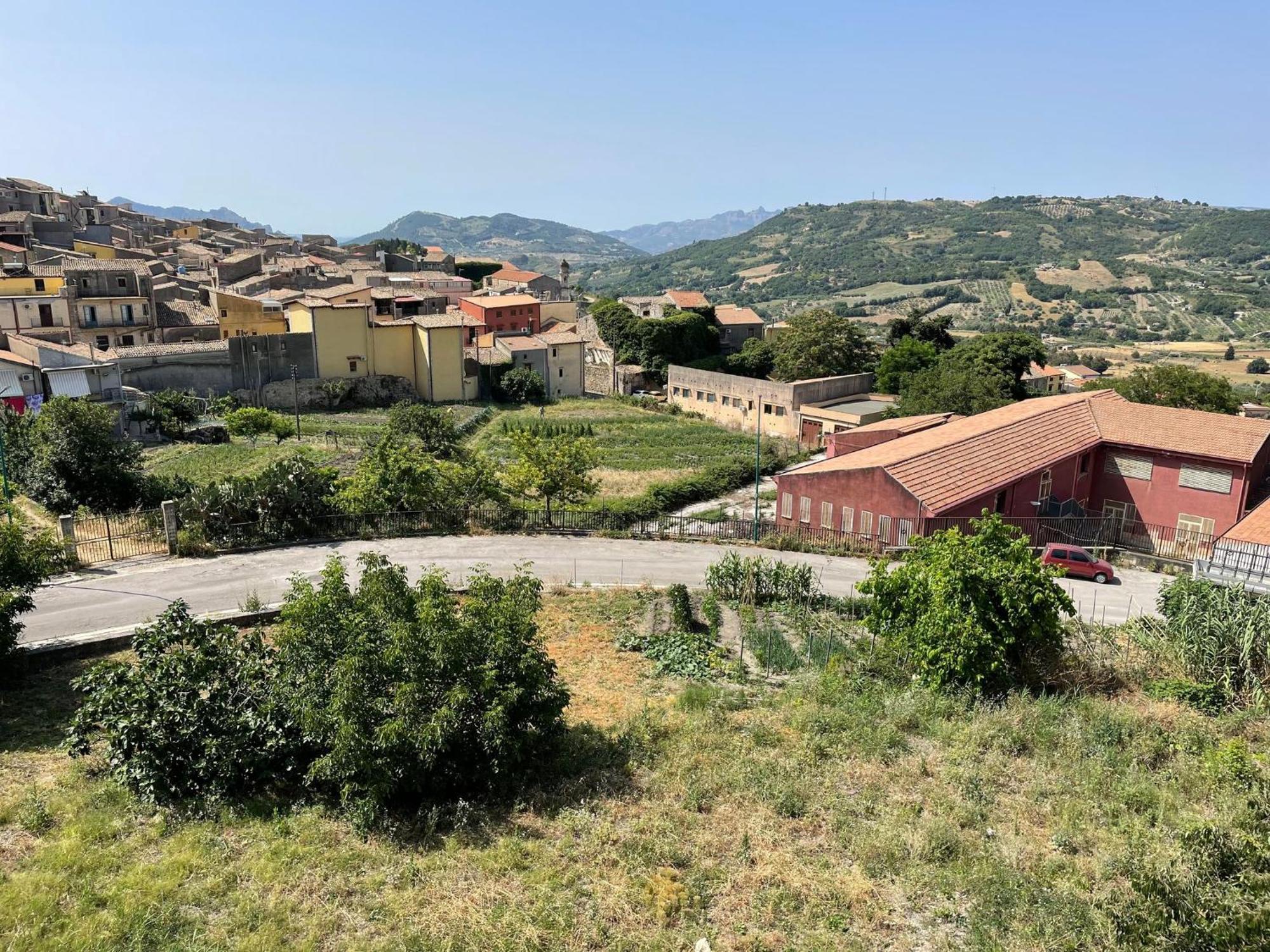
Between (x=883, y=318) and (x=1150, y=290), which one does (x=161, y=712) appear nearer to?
(x=883, y=318)

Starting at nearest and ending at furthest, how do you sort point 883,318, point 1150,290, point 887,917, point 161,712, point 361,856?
point 887,917 < point 361,856 < point 161,712 < point 883,318 < point 1150,290

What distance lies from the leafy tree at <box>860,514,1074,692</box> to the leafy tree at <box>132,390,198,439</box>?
4459cm

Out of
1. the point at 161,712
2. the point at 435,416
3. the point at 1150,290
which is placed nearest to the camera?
the point at 161,712

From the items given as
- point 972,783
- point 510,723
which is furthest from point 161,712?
point 972,783

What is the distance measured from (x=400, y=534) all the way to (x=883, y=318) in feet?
549

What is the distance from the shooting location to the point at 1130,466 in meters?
33.1

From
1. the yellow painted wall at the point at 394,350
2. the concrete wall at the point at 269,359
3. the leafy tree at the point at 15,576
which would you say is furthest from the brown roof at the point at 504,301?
the leafy tree at the point at 15,576

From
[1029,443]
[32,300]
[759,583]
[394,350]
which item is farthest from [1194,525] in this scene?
[32,300]

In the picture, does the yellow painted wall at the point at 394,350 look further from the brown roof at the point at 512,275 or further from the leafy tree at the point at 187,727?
the leafy tree at the point at 187,727

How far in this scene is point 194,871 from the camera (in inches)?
441

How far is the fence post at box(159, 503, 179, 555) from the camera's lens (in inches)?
1019

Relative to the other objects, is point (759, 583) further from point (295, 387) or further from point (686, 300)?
point (686, 300)

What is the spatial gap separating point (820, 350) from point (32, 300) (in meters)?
53.0

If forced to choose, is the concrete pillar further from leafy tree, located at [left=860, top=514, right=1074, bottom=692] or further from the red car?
the red car
